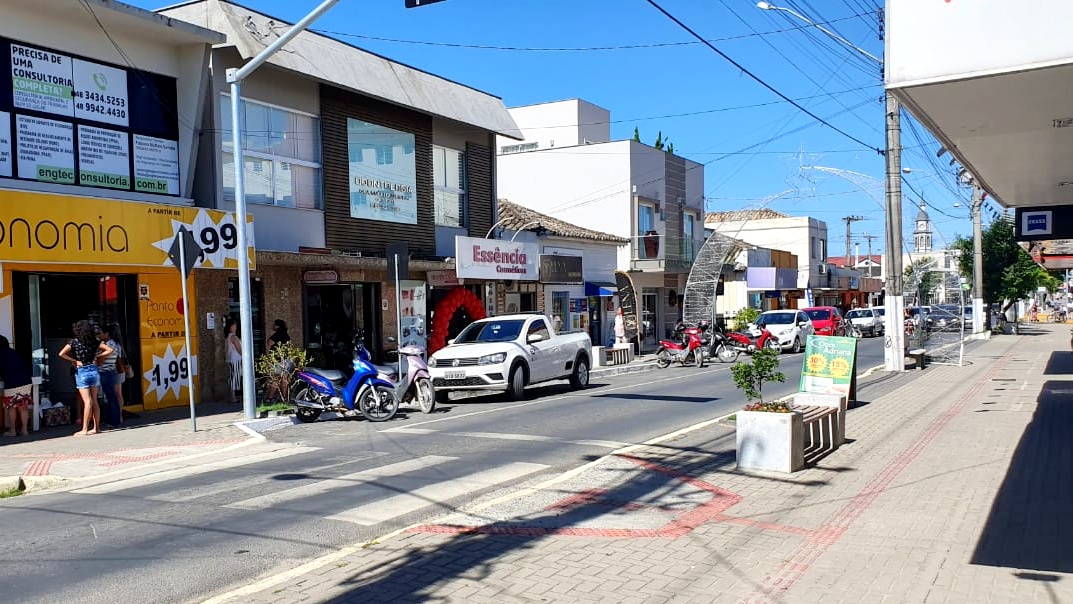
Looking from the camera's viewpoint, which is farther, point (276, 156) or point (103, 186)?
point (276, 156)

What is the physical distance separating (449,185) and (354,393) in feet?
37.6

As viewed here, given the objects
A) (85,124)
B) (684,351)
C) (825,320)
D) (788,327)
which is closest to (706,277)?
(788,327)

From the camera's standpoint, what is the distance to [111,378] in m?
13.5

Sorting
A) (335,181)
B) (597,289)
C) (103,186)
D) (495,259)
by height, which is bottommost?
(597,289)

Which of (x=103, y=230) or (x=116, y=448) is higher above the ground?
(x=103, y=230)

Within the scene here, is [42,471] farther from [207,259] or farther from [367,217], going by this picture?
[367,217]

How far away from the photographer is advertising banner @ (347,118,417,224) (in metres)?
20.6

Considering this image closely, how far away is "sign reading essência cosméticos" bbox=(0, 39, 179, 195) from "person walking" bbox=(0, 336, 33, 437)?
3.05 m

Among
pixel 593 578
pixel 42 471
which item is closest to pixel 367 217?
pixel 42 471

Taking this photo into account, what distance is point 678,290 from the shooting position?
39.1 meters

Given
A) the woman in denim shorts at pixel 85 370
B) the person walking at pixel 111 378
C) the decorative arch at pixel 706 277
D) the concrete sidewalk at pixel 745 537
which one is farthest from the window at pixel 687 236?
the woman in denim shorts at pixel 85 370

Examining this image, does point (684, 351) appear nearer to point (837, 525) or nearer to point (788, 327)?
point (788, 327)

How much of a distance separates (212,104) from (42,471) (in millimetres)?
9048

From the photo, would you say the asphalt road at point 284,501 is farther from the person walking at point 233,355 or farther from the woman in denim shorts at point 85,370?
the person walking at point 233,355
